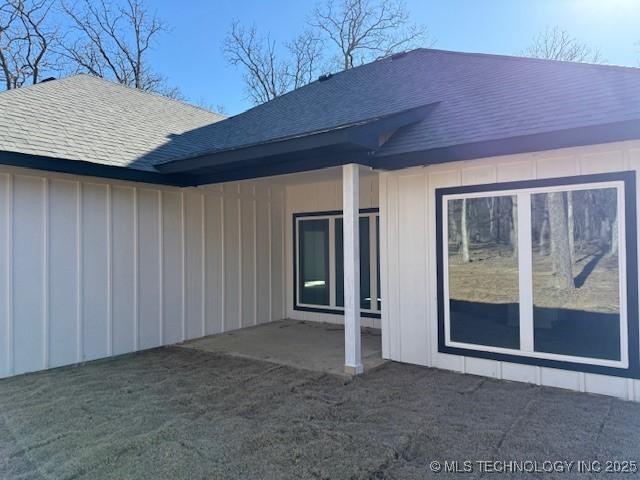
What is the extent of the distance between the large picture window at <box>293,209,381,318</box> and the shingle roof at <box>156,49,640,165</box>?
6.84ft

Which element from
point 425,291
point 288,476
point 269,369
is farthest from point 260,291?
point 288,476

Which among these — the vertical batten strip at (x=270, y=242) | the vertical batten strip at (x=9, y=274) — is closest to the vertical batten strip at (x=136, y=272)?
the vertical batten strip at (x=9, y=274)

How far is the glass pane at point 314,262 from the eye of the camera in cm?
867

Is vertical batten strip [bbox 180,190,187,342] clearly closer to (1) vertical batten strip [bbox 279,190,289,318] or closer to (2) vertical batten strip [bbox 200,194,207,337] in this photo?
(2) vertical batten strip [bbox 200,194,207,337]

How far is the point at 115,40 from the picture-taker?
18.5 metres

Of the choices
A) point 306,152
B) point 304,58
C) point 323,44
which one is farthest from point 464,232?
point 304,58

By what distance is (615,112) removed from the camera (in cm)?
403

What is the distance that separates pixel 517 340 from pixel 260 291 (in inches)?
196

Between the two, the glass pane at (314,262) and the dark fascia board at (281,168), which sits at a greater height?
the dark fascia board at (281,168)

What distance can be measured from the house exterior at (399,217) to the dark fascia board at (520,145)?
17 millimetres

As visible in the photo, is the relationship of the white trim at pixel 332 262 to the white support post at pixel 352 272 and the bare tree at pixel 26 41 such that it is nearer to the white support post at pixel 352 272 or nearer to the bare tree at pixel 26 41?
the white support post at pixel 352 272

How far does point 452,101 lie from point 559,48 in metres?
14.9

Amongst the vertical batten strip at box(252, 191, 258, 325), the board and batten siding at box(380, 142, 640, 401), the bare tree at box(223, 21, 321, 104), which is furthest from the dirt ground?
the bare tree at box(223, 21, 321, 104)

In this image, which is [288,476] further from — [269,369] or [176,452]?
[269,369]
